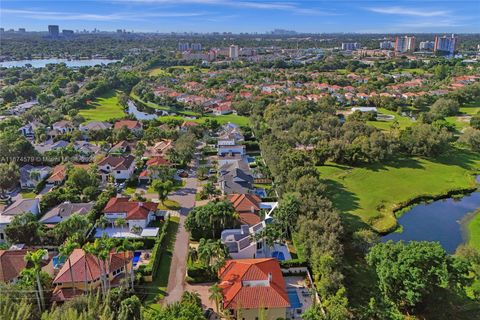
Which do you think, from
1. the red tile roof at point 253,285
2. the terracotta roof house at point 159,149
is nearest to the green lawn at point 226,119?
the terracotta roof house at point 159,149

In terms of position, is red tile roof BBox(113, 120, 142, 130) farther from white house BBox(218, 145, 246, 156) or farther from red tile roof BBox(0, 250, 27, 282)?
red tile roof BBox(0, 250, 27, 282)

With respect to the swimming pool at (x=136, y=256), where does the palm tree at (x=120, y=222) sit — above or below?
above

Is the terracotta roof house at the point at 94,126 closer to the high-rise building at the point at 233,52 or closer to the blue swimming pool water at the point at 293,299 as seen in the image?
the blue swimming pool water at the point at 293,299

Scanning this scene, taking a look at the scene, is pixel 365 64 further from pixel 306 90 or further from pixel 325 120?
pixel 325 120

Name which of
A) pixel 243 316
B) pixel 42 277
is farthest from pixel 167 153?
pixel 243 316

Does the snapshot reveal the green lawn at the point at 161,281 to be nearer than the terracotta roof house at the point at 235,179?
Yes

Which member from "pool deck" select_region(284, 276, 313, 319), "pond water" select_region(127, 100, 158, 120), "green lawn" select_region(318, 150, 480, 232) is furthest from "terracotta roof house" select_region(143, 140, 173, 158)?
"pool deck" select_region(284, 276, 313, 319)
